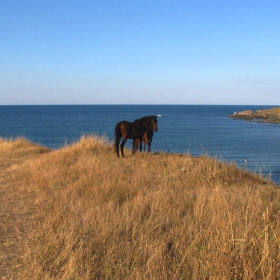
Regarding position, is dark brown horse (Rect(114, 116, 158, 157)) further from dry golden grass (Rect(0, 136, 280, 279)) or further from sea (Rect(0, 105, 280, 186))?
dry golden grass (Rect(0, 136, 280, 279))

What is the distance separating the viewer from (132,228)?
16.7 ft

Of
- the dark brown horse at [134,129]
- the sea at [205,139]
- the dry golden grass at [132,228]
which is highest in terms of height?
the dark brown horse at [134,129]

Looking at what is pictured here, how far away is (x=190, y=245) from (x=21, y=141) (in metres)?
15.6

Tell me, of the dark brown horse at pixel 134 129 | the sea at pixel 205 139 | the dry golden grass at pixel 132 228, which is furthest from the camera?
the sea at pixel 205 139

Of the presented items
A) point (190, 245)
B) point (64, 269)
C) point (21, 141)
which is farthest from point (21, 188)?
point (21, 141)

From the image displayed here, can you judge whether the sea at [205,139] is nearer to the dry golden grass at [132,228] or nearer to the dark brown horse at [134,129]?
the dark brown horse at [134,129]

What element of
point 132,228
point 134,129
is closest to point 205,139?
point 134,129

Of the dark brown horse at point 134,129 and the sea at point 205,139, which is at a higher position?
the dark brown horse at point 134,129

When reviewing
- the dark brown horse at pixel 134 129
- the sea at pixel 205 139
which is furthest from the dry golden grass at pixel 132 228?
the dark brown horse at pixel 134 129

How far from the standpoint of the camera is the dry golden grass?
3816mm

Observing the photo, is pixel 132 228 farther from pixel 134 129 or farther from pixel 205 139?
pixel 205 139

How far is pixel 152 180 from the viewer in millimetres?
8953

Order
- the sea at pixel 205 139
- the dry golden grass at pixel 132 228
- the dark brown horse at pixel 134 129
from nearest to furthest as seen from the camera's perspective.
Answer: the dry golden grass at pixel 132 228 < the dark brown horse at pixel 134 129 < the sea at pixel 205 139

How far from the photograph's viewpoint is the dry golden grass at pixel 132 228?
382 centimetres
